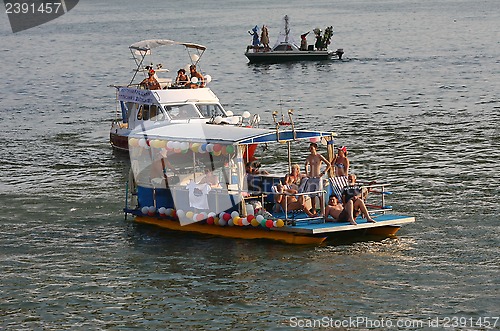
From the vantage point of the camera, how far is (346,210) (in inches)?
921

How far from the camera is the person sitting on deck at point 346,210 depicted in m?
23.3

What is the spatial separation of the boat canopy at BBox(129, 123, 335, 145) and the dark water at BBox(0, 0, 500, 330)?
7.44ft

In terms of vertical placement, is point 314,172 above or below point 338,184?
above

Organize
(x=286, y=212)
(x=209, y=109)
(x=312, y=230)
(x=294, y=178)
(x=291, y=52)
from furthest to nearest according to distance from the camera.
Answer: (x=291, y=52)
(x=209, y=109)
(x=294, y=178)
(x=286, y=212)
(x=312, y=230)

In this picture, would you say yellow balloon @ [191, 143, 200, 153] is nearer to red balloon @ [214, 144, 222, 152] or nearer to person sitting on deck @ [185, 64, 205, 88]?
red balloon @ [214, 144, 222, 152]

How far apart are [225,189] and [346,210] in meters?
3.15

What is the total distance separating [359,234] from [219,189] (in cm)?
337

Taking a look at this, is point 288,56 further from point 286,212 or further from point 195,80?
point 286,212

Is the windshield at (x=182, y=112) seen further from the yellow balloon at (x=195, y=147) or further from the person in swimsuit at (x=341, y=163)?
the person in swimsuit at (x=341, y=163)

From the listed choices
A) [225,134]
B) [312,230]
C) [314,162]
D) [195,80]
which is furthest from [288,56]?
[312,230]

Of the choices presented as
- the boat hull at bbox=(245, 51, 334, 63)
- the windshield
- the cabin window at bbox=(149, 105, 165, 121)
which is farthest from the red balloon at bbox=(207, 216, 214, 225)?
the boat hull at bbox=(245, 51, 334, 63)

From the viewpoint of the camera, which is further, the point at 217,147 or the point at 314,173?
the point at 217,147

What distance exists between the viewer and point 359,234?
2420cm

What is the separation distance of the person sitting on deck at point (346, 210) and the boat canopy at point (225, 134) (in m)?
1.78
